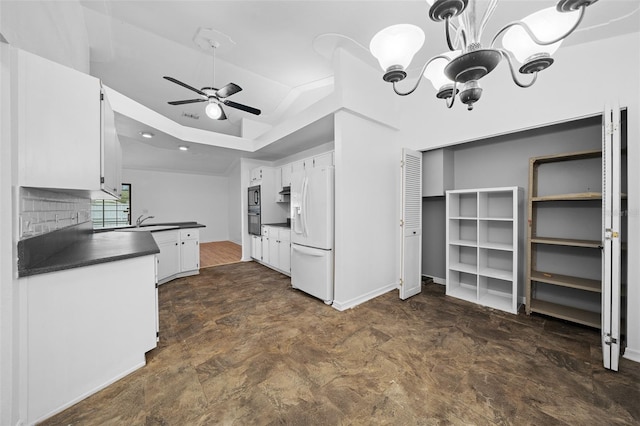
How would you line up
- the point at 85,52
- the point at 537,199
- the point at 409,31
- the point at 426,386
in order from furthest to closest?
the point at 85,52 → the point at 537,199 → the point at 426,386 → the point at 409,31

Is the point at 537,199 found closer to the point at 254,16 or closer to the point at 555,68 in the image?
the point at 555,68

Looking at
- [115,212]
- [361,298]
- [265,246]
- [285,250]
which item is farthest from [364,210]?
[115,212]

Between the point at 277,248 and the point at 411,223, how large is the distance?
8.50ft

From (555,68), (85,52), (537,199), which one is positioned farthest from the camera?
(85,52)

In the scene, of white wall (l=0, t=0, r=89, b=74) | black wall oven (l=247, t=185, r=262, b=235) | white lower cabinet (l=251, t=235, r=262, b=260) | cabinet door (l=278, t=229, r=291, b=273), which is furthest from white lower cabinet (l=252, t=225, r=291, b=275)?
white wall (l=0, t=0, r=89, b=74)

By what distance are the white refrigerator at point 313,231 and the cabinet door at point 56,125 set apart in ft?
7.15

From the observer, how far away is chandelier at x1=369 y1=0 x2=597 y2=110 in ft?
3.28

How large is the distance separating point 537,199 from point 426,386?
2.40 m

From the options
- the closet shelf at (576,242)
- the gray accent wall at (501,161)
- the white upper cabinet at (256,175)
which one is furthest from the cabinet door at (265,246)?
A: the closet shelf at (576,242)

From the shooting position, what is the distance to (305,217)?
337cm

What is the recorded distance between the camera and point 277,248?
4.70 metres

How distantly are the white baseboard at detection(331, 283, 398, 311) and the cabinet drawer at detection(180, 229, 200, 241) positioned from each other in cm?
303

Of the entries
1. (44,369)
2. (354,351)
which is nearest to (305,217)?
(354,351)

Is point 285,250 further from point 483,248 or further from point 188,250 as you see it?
point 483,248
